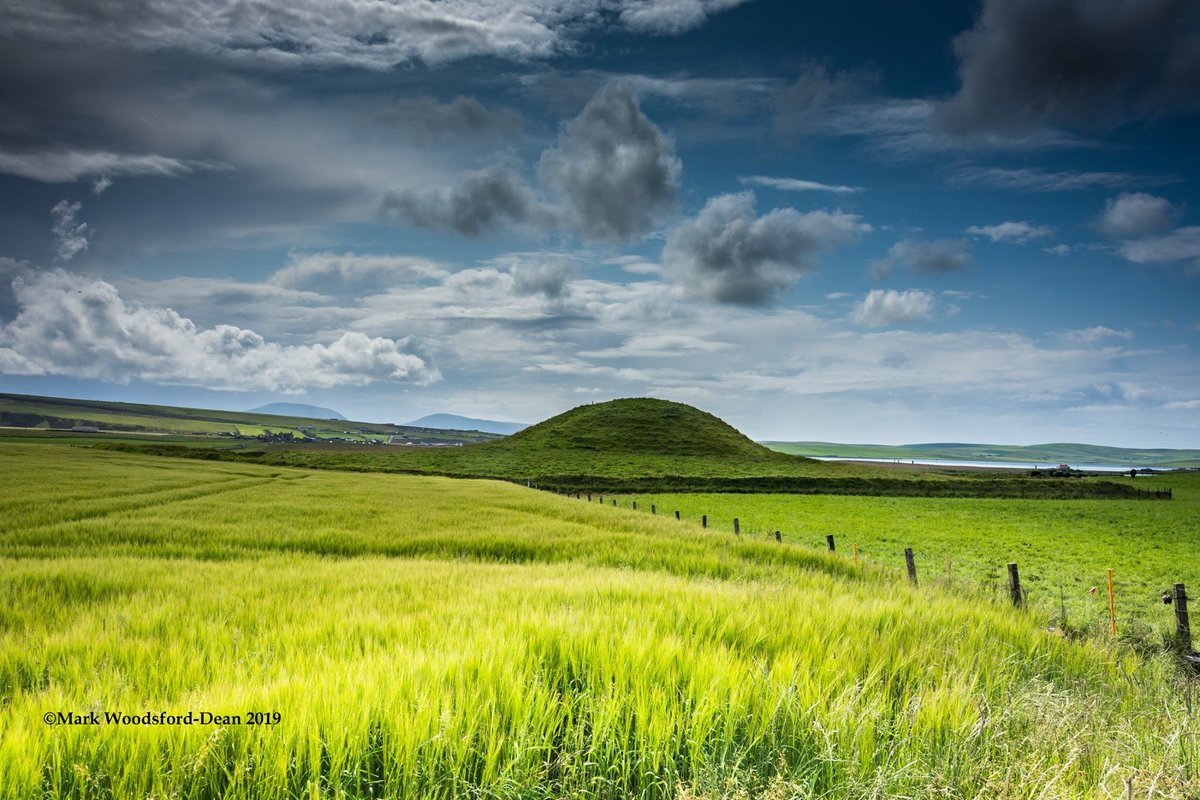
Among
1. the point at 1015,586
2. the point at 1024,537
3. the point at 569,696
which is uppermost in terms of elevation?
the point at 569,696

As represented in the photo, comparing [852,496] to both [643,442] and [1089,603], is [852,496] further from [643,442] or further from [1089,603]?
[643,442]

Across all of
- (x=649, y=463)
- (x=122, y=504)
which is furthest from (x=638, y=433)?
(x=122, y=504)

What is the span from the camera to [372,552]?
17219mm

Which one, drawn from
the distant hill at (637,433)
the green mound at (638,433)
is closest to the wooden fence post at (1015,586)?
the distant hill at (637,433)

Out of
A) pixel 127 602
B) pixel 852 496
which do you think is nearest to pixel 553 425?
pixel 852 496

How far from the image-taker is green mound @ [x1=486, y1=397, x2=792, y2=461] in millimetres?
120125

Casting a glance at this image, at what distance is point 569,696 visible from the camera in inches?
148

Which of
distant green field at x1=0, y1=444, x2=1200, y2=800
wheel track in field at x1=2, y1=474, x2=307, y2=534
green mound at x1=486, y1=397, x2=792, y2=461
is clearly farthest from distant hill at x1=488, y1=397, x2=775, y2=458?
distant green field at x1=0, y1=444, x2=1200, y2=800

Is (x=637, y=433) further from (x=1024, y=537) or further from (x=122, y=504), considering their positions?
(x=122, y=504)

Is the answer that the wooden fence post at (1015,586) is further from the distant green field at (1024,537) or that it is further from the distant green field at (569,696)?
the distant green field at (569,696)

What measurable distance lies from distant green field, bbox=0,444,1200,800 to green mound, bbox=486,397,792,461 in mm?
106301

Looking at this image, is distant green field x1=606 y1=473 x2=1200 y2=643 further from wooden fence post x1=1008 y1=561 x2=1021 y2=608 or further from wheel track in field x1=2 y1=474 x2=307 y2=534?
wheel track in field x1=2 y1=474 x2=307 y2=534

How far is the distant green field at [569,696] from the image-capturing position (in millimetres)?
2938

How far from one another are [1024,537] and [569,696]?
140ft
